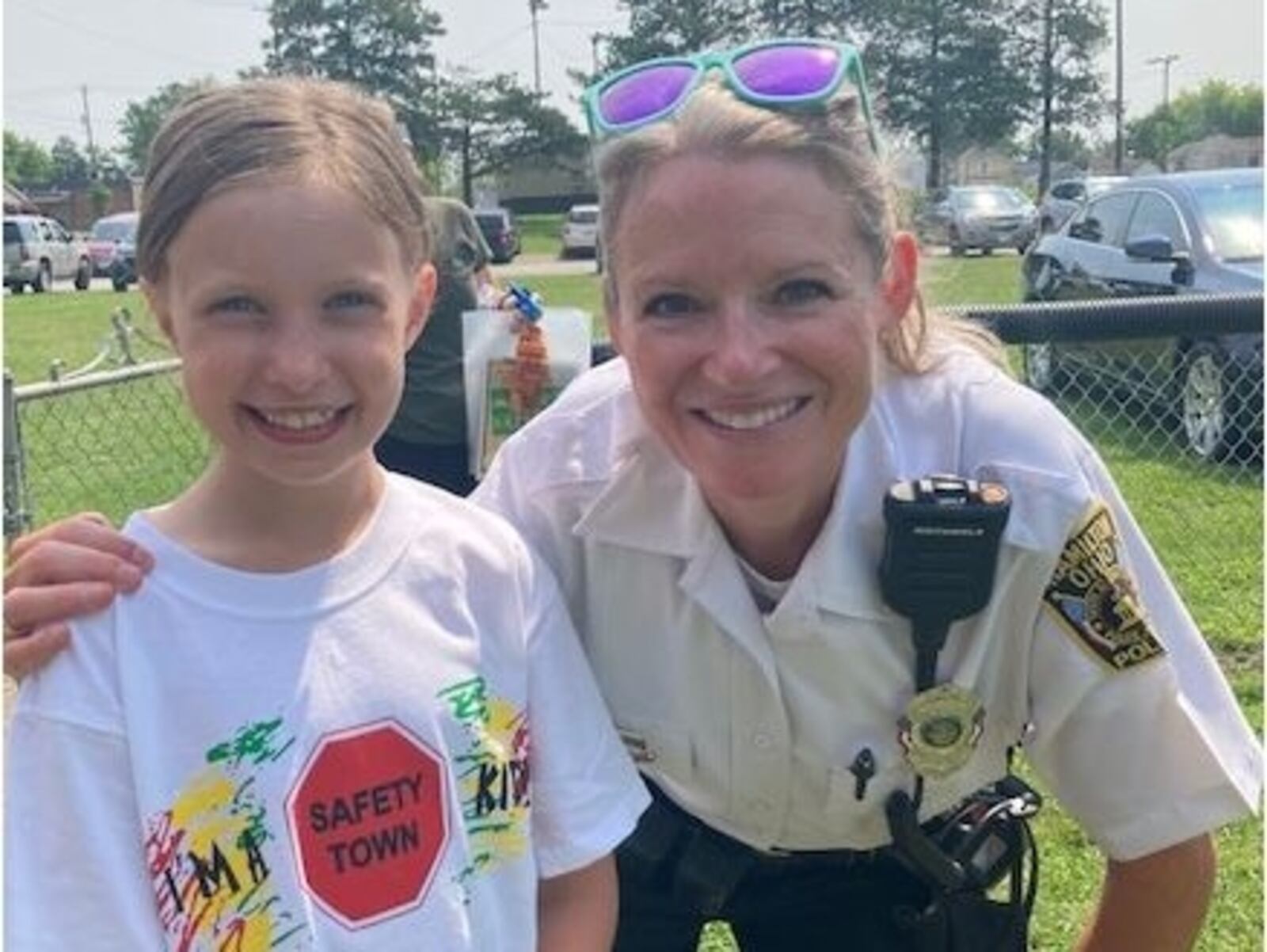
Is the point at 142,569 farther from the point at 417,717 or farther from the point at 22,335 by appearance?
the point at 22,335

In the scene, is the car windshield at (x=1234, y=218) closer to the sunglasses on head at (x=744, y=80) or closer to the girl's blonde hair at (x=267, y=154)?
the sunglasses on head at (x=744, y=80)

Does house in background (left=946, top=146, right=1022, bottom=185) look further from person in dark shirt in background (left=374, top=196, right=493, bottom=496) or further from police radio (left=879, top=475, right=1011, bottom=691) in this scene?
police radio (left=879, top=475, right=1011, bottom=691)

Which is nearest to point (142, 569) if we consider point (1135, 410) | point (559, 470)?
point (559, 470)

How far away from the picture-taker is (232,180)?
1.57 meters

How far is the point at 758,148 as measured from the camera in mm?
1738

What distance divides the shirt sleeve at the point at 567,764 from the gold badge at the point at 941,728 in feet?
1.20

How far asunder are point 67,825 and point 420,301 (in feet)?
2.19

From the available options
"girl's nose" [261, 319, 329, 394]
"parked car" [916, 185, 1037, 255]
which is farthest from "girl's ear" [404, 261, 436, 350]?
"parked car" [916, 185, 1037, 255]

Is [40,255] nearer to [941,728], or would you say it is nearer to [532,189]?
[532,189]

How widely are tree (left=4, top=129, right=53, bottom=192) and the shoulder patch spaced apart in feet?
223

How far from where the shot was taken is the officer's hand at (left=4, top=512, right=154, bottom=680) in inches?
57.4

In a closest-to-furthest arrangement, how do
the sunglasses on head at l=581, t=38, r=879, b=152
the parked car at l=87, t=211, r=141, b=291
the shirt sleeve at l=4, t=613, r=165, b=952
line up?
the shirt sleeve at l=4, t=613, r=165, b=952 < the sunglasses on head at l=581, t=38, r=879, b=152 < the parked car at l=87, t=211, r=141, b=291

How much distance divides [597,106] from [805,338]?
1.41 feet

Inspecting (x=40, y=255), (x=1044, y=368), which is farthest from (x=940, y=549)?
(x=40, y=255)
